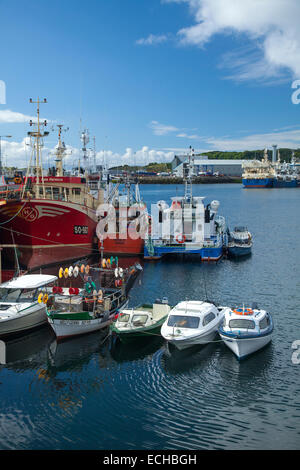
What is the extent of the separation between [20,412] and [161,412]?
5.20m

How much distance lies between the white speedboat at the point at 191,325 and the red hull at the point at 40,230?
62.7ft

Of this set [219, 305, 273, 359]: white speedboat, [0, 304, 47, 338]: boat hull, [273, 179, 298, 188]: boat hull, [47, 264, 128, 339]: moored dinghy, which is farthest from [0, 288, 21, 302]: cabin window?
[273, 179, 298, 188]: boat hull

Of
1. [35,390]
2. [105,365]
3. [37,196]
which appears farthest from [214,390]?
[37,196]

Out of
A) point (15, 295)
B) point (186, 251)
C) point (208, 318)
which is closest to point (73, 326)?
point (15, 295)

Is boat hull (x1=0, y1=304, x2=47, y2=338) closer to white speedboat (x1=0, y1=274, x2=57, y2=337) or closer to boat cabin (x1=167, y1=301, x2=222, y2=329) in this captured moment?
white speedboat (x1=0, y1=274, x2=57, y2=337)

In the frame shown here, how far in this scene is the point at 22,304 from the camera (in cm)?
2184

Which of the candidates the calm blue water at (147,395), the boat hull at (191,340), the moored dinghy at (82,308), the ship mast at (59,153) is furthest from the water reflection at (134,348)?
the ship mast at (59,153)

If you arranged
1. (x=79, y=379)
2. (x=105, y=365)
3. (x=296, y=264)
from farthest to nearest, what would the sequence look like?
(x=296, y=264)
(x=105, y=365)
(x=79, y=379)

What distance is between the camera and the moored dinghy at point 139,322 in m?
20.2

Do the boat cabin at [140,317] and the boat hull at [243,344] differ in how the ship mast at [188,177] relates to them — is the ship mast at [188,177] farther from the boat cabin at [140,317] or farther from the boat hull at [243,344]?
the boat hull at [243,344]

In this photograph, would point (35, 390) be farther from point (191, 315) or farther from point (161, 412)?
point (191, 315)

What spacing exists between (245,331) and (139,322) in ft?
17.6

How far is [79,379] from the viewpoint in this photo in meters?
17.6

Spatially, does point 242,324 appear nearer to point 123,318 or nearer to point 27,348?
point 123,318
